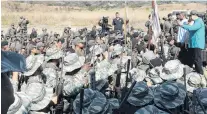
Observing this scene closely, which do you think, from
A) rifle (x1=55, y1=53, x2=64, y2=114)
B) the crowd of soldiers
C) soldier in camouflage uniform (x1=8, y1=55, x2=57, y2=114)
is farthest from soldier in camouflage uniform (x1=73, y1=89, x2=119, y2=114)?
rifle (x1=55, y1=53, x2=64, y2=114)

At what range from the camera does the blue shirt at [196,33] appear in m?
9.15

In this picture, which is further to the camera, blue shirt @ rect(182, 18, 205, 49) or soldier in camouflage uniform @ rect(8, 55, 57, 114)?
blue shirt @ rect(182, 18, 205, 49)

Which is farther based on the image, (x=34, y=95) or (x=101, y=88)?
(x=101, y=88)

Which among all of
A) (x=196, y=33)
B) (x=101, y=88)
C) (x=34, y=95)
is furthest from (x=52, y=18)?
(x=34, y=95)

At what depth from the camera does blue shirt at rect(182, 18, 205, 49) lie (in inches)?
360

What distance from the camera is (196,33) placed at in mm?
9414

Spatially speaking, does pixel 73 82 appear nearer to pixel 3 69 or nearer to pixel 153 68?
pixel 153 68

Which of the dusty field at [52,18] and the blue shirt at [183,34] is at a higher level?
the blue shirt at [183,34]

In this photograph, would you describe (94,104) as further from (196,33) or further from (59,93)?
(196,33)

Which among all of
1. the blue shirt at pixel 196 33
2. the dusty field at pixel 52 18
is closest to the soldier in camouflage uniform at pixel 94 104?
the blue shirt at pixel 196 33

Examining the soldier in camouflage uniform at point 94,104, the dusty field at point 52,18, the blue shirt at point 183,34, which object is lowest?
the dusty field at point 52,18

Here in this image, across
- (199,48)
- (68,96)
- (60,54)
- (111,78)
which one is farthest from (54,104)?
(199,48)

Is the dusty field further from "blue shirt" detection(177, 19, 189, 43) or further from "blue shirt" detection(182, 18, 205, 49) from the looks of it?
"blue shirt" detection(182, 18, 205, 49)

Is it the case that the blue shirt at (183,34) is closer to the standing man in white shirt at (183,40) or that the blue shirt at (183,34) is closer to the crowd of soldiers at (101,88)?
the standing man in white shirt at (183,40)
